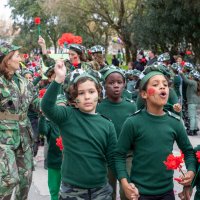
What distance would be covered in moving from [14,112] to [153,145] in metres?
1.45

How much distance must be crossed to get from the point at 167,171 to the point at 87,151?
0.62 metres

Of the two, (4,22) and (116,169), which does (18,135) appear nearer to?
(116,169)

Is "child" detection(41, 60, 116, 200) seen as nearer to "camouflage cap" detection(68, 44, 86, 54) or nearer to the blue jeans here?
"camouflage cap" detection(68, 44, 86, 54)

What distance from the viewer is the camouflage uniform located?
407 centimetres

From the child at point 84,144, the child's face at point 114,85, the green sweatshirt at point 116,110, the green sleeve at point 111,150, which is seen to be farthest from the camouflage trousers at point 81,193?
the child's face at point 114,85

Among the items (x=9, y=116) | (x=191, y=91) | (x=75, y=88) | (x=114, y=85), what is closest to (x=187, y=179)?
(x=75, y=88)

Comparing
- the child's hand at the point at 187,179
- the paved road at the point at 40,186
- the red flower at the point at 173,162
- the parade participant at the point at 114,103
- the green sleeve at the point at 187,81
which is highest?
the green sleeve at the point at 187,81

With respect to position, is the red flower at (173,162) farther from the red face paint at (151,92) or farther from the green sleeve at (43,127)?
the green sleeve at (43,127)

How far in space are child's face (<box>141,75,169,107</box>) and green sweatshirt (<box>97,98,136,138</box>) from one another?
36.0 inches

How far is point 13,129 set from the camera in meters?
4.14

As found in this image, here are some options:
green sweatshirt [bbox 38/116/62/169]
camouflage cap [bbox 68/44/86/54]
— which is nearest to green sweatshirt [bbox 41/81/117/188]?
green sweatshirt [bbox 38/116/62/169]

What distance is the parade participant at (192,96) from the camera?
10.7 metres

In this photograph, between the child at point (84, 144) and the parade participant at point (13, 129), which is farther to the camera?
the parade participant at point (13, 129)

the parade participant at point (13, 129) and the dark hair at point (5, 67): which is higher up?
the dark hair at point (5, 67)
